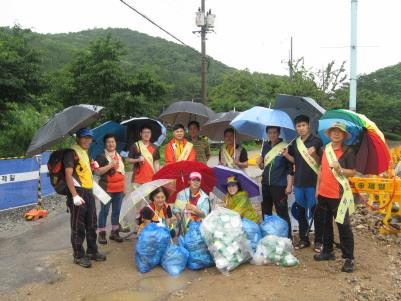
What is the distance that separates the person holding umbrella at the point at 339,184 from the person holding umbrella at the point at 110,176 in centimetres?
275

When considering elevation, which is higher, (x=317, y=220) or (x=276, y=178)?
(x=276, y=178)

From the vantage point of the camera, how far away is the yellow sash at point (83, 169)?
5.08 metres

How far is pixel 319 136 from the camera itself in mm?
5594

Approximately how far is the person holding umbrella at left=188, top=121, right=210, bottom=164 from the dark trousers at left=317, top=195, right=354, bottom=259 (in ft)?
7.23

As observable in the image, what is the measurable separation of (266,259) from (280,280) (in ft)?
1.51

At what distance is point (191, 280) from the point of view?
4758mm

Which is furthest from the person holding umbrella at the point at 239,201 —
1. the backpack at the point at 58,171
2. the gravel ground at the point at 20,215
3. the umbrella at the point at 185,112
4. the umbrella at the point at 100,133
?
the gravel ground at the point at 20,215

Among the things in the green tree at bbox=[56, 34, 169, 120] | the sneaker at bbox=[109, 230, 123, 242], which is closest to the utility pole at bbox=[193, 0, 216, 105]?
the green tree at bbox=[56, 34, 169, 120]

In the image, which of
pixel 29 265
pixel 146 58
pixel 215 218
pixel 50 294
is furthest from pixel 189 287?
pixel 146 58

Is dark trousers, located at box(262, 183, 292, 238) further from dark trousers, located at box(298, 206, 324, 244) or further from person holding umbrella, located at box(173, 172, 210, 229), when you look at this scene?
person holding umbrella, located at box(173, 172, 210, 229)

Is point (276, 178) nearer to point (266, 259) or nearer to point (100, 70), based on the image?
point (266, 259)

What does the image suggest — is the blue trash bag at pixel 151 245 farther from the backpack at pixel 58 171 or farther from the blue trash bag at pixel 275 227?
the blue trash bag at pixel 275 227

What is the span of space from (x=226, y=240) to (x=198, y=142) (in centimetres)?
223

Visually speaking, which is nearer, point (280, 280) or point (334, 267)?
point (280, 280)
